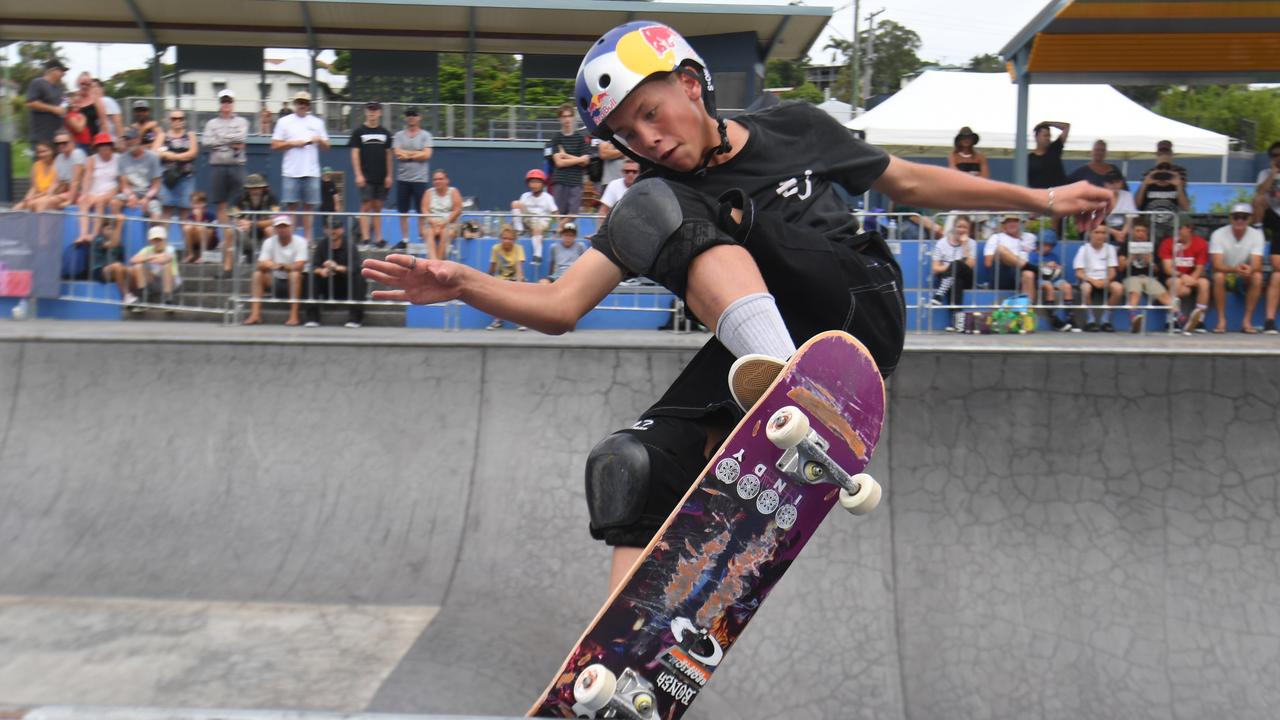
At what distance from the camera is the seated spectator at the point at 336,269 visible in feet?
28.4

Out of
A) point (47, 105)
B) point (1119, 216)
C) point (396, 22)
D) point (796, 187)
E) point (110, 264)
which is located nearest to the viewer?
point (796, 187)

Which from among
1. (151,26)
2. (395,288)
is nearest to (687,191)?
(395,288)

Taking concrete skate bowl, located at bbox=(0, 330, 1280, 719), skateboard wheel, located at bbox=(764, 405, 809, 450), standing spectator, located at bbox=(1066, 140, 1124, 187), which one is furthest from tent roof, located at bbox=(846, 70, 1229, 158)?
skateboard wheel, located at bbox=(764, 405, 809, 450)

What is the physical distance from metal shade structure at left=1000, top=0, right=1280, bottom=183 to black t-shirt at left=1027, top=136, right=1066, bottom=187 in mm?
325

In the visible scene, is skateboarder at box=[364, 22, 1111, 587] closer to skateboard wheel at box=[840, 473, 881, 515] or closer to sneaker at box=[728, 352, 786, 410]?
sneaker at box=[728, 352, 786, 410]

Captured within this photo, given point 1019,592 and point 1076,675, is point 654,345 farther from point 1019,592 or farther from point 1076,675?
point 1076,675

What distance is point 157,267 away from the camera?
937cm

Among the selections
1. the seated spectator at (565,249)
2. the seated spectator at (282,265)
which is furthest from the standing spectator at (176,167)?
the seated spectator at (565,249)

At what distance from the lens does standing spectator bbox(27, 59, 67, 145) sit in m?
11.0

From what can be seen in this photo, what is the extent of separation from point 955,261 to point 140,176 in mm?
7388

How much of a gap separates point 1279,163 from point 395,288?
8.37 metres

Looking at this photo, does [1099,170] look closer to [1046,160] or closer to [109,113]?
[1046,160]

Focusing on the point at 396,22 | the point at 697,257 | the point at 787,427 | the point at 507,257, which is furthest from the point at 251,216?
the point at 396,22

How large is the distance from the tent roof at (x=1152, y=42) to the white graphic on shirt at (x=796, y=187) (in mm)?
7446
